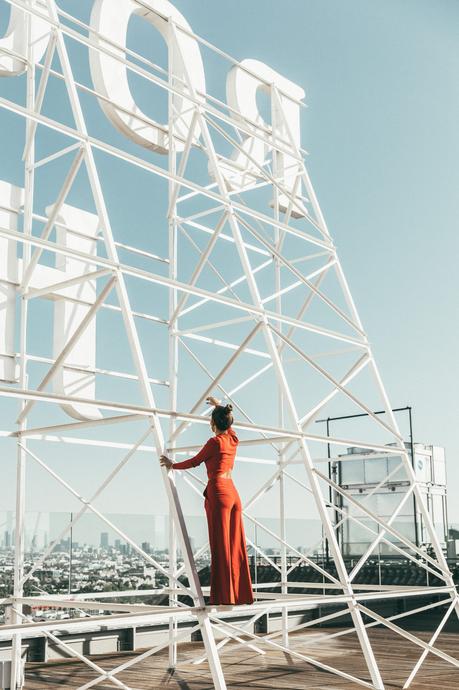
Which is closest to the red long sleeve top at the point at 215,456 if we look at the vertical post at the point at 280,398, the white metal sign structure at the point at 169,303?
the white metal sign structure at the point at 169,303

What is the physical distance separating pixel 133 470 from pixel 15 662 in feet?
22.4

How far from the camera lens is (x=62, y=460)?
51.5 feet

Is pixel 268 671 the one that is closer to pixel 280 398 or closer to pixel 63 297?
pixel 280 398

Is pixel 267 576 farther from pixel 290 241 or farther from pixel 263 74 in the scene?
pixel 263 74

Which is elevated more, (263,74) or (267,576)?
(263,74)

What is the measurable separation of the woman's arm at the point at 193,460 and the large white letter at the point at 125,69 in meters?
5.54

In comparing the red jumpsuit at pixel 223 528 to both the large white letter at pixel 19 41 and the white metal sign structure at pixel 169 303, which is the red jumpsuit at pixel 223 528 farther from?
the large white letter at pixel 19 41

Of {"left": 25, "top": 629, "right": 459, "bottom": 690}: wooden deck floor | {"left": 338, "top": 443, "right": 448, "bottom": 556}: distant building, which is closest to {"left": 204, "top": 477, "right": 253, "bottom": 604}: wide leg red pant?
{"left": 25, "top": 629, "right": 459, "bottom": 690}: wooden deck floor

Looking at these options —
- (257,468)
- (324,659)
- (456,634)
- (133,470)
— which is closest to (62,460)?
(133,470)

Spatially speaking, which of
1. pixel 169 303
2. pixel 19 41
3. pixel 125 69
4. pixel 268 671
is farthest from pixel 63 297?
pixel 268 671

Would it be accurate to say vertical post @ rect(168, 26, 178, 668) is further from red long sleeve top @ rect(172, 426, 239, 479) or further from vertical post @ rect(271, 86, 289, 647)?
red long sleeve top @ rect(172, 426, 239, 479)

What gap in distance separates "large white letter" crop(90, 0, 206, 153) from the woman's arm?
5.54m

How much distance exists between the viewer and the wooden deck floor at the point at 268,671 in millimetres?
9547

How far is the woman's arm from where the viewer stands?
25.0 feet
